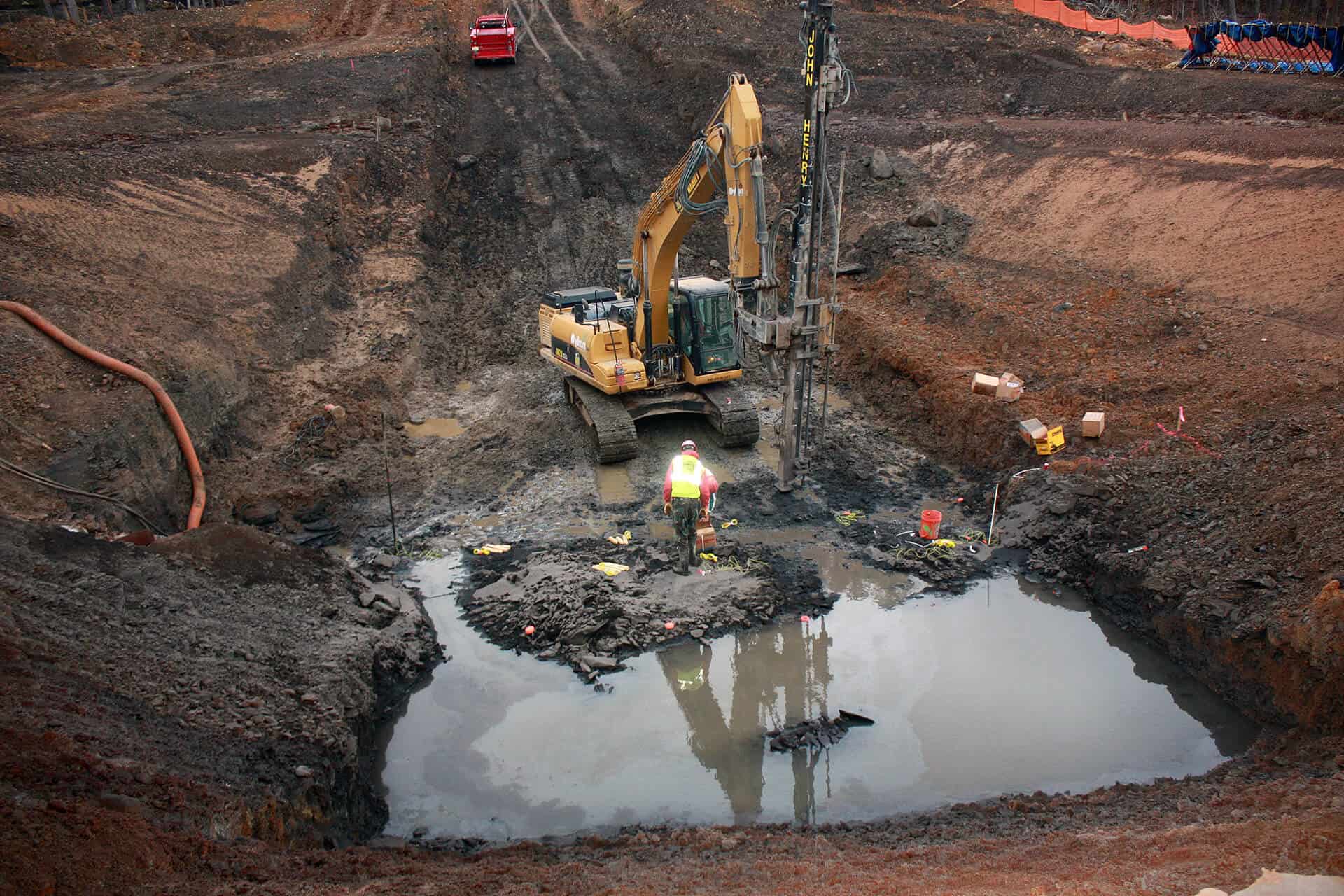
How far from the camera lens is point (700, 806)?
823 centimetres

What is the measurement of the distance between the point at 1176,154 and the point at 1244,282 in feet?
15.8

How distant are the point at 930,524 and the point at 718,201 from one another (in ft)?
15.9

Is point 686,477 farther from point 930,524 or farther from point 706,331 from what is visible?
point 706,331

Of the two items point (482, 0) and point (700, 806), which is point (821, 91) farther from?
point (482, 0)

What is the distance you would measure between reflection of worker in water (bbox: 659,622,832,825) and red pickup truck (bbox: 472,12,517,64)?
80.1 feet

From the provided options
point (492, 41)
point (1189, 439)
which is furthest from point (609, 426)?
point (492, 41)

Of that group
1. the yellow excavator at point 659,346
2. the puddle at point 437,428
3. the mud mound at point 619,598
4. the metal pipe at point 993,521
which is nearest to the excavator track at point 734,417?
the yellow excavator at point 659,346

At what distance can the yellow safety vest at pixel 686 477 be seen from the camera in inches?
402

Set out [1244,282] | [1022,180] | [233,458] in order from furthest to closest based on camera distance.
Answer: [1022,180]
[1244,282]
[233,458]

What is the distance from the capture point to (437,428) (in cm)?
1502

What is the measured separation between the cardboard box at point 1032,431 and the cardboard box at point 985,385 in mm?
978

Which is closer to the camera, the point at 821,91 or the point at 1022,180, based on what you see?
the point at 821,91

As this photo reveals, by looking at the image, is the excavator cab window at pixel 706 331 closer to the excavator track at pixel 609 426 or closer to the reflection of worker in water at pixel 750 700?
the excavator track at pixel 609 426

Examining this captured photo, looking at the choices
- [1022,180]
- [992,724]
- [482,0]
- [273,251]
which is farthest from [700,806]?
[482,0]
